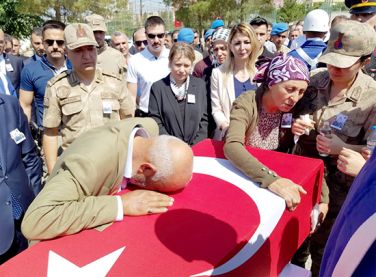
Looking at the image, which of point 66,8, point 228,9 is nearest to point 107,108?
point 66,8

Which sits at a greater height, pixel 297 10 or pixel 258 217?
pixel 297 10

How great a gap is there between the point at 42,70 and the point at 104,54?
1.27 metres

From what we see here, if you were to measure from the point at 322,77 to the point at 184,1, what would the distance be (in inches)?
945

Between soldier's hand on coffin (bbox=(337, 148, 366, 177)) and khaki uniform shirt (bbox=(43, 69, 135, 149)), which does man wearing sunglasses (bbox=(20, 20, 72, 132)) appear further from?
soldier's hand on coffin (bbox=(337, 148, 366, 177))

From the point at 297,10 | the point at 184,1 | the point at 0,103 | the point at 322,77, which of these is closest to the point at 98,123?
the point at 0,103

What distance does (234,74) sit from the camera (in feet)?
9.52

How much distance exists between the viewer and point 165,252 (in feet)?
3.76

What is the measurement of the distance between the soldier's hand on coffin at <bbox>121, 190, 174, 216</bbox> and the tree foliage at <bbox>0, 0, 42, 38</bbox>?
20.0 m

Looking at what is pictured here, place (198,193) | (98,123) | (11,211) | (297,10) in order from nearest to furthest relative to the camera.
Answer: (198,193)
(11,211)
(98,123)
(297,10)

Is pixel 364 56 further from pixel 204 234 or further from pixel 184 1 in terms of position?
pixel 184 1

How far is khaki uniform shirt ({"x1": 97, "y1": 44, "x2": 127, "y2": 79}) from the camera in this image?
14.5 ft

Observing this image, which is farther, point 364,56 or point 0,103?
point 0,103

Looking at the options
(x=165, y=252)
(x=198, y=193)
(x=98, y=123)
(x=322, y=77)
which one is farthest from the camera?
(x=98, y=123)

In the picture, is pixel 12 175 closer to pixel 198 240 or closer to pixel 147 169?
pixel 147 169
